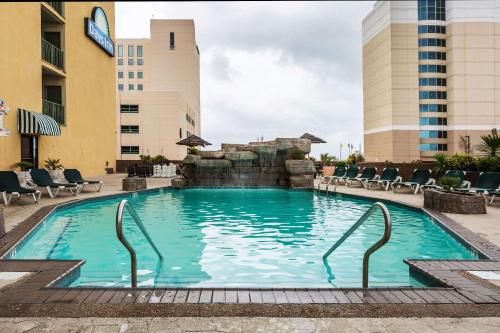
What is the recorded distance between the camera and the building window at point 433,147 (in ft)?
212

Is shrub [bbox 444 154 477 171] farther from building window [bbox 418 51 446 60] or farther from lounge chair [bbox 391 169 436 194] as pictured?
building window [bbox 418 51 446 60]

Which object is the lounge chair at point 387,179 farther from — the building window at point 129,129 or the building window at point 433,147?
the building window at point 433,147

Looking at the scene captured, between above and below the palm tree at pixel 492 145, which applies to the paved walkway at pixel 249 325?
below

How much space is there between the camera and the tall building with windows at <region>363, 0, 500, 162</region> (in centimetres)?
6312

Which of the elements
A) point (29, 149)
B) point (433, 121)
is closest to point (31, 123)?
point (29, 149)

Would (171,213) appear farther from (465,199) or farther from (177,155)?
(177,155)

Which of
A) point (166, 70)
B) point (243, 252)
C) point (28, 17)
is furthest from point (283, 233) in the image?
point (166, 70)

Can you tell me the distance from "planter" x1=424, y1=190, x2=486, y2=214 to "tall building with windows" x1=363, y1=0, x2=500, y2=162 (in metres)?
55.1

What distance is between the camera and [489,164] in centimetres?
1445

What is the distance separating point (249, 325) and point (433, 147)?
6906 cm

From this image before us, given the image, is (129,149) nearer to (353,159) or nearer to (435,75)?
(353,159)

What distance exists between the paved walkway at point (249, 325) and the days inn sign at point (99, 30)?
26.2m

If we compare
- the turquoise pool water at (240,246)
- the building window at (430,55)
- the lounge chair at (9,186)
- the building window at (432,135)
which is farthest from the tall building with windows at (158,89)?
the building window at (430,55)

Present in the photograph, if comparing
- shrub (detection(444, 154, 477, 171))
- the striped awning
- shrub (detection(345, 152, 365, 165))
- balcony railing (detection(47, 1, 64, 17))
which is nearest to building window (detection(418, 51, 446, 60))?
shrub (detection(345, 152, 365, 165))
